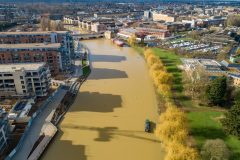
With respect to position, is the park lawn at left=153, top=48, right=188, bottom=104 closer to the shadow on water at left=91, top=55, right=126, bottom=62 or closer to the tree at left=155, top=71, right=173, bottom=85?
the tree at left=155, top=71, right=173, bottom=85

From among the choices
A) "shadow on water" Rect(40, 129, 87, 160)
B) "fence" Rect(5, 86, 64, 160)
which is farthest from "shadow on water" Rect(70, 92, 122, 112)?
"shadow on water" Rect(40, 129, 87, 160)

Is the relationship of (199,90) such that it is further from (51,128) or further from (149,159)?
(51,128)

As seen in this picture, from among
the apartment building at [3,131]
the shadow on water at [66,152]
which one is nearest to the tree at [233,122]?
the shadow on water at [66,152]

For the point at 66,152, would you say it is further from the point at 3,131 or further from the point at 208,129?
the point at 208,129

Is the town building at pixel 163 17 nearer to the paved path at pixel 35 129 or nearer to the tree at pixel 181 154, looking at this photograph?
the paved path at pixel 35 129

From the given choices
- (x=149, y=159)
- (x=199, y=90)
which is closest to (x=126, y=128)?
(x=149, y=159)

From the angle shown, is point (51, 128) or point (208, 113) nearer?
point (51, 128)

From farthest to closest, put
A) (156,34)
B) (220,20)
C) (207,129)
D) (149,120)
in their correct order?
(220,20) < (156,34) < (149,120) < (207,129)
